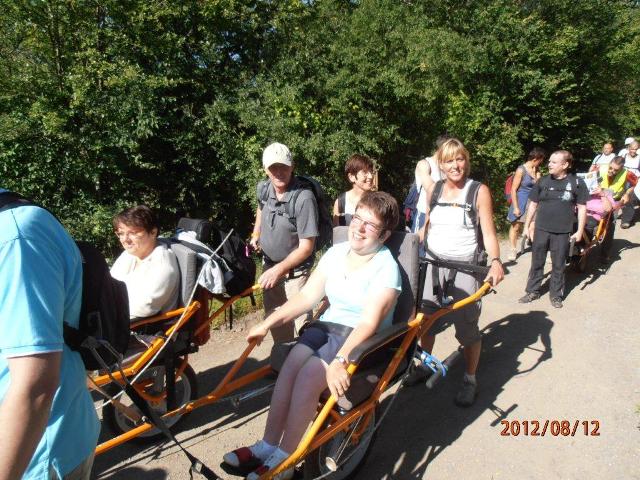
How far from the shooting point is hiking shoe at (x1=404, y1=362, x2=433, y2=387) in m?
3.78

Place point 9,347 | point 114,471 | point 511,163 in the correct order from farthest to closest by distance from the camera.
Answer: point 511,163
point 114,471
point 9,347

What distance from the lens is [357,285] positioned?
8.87ft

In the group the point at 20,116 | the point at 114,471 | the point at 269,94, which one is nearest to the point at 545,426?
the point at 114,471

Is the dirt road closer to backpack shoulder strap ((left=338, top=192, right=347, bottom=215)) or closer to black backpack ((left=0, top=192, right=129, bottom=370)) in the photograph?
backpack shoulder strap ((left=338, top=192, right=347, bottom=215))

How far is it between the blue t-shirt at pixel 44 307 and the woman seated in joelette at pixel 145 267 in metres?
1.74

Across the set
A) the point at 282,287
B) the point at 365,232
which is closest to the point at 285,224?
the point at 282,287

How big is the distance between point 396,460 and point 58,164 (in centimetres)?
→ 632

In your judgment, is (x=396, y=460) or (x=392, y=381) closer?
(x=392, y=381)

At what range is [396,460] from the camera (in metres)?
2.92

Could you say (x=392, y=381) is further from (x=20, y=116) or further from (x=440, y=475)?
(x=20, y=116)

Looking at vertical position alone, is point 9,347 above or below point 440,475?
above

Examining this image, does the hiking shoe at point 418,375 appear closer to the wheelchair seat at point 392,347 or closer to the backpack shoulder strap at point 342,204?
the wheelchair seat at point 392,347
